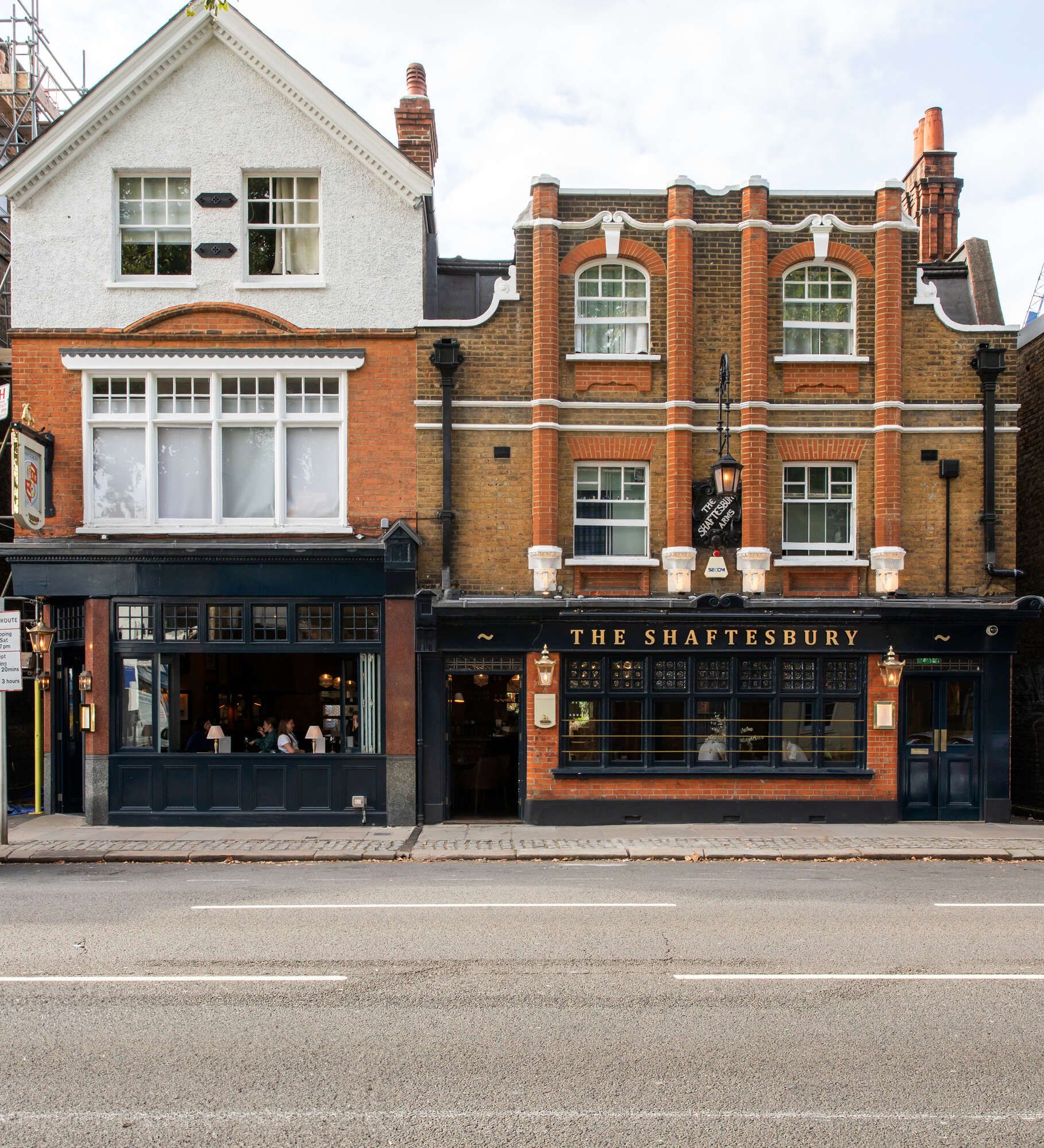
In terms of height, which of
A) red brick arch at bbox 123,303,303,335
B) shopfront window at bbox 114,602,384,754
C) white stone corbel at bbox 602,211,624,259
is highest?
white stone corbel at bbox 602,211,624,259

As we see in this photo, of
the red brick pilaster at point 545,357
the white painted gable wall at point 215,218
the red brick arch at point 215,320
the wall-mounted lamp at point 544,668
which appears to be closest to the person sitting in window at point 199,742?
the wall-mounted lamp at point 544,668

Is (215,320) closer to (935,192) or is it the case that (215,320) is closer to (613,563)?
(613,563)

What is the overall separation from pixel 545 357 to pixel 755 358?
3628mm

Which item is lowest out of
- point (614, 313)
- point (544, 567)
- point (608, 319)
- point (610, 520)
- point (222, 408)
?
point (544, 567)

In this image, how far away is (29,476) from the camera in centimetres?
1506

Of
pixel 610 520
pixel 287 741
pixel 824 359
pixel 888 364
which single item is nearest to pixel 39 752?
pixel 287 741

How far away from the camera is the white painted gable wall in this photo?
15906 millimetres

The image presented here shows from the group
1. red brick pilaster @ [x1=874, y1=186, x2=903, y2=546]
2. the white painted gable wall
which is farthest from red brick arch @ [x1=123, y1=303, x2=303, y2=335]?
red brick pilaster @ [x1=874, y1=186, x2=903, y2=546]

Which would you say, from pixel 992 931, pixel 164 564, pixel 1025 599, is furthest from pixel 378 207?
pixel 992 931

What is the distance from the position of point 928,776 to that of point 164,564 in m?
13.5

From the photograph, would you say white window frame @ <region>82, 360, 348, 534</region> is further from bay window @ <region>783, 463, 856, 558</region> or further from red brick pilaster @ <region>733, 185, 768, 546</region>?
bay window @ <region>783, 463, 856, 558</region>

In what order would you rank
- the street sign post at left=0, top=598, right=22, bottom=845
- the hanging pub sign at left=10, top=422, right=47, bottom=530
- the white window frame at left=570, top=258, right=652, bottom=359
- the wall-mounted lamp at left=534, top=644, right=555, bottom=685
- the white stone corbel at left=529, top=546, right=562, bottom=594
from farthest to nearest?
1. the white window frame at left=570, top=258, right=652, bottom=359
2. the white stone corbel at left=529, top=546, right=562, bottom=594
3. the wall-mounted lamp at left=534, top=644, right=555, bottom=685
4. the hanging pub sign at left=10, top=422, right=47, bottom=530
5. the street sign post at left=0, top=598, right=22, bottom=845

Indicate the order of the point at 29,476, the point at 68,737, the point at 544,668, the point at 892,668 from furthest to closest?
the point at 68,737 < the point at 892,668 < the point at 544,668 < the point at 29,476

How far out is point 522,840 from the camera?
1451 cm
